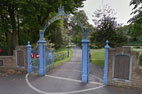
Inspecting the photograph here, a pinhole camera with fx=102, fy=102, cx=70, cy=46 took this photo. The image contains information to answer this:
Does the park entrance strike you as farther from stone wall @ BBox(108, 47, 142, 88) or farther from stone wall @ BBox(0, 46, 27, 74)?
stone wall @ BBox(108, 47, 142, 88)

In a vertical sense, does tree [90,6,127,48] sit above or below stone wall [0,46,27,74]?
above

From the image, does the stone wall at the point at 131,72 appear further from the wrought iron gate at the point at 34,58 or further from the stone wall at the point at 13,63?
the stone wall at the point at 13,63

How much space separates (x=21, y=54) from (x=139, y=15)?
988 centimetres

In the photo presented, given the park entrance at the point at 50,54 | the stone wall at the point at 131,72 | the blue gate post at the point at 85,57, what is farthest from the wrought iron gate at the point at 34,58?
the stone wall at the point at 131,72

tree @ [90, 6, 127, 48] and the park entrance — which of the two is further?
tree @ [90, 6, 127, 48]

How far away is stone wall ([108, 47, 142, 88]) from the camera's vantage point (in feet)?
16.3

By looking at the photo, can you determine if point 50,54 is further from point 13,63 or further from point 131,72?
point 131,72

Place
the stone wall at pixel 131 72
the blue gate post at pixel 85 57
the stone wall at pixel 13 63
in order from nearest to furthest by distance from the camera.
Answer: the stone wall at pixel 131 72 → the blue gate post at pixel 85 57 → the stone wall at pixel 13 63

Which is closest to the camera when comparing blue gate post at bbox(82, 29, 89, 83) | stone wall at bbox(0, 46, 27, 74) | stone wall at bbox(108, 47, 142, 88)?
stone wall at bbox(108, 47, 142, 88)

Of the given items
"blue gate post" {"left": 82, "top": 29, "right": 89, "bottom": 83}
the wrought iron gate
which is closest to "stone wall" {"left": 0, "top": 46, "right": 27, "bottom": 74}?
the wrought iron gate

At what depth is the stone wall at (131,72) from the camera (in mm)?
Answer: 4977

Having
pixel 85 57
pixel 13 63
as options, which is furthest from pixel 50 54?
pixel 85 57

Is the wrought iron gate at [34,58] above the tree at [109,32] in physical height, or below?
below

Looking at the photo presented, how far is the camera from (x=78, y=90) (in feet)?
17.2
